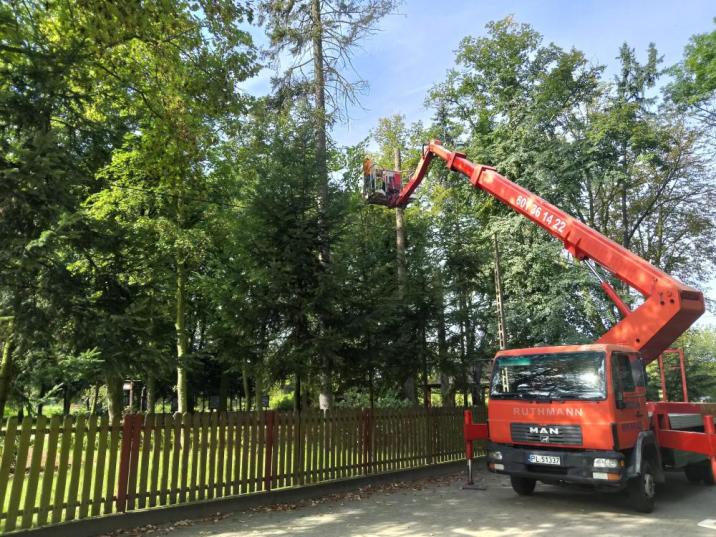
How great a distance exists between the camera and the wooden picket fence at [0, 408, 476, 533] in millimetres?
5816

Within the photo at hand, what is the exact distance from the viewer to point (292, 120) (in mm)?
14734

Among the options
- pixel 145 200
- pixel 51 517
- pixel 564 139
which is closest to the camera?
pixel 51 517

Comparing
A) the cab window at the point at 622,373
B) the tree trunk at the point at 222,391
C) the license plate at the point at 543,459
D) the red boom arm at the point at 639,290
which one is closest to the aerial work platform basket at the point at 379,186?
the red boom arm at the point at 639,290

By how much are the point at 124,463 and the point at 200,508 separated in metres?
1.34

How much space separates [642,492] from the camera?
7453 mm

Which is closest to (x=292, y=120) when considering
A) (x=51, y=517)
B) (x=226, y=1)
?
(x=226, y=1)

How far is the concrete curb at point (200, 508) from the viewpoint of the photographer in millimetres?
6008

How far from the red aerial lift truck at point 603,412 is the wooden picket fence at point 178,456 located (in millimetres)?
2042

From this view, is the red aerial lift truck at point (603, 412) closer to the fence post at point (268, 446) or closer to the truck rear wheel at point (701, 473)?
the truck rear wheel at point (701, 473)

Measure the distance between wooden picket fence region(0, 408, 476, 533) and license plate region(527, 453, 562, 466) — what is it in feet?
11.2

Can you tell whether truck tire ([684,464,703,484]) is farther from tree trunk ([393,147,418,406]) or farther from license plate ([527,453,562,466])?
tree trunk ([393,147,418,406])

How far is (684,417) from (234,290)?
901 centimetres

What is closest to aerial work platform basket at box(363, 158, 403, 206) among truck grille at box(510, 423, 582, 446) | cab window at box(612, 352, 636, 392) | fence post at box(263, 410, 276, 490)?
fence post at box(263, 410, 276, 490)

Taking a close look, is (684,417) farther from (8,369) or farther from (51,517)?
(8,369)
